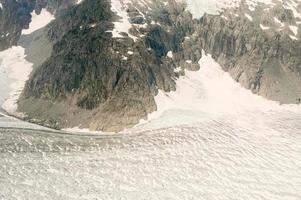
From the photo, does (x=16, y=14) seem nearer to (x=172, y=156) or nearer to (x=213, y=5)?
(x=213, y=5)

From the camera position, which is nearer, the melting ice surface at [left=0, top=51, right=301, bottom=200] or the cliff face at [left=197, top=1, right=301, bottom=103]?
the melting ice surface at [left=0, top=51, right=301, bottom=200]

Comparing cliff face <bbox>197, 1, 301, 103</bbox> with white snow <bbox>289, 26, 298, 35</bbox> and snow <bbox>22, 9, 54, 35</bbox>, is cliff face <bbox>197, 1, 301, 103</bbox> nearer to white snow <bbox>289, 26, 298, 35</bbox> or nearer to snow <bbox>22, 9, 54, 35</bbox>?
white snow <bbox>289, 26, 298, 35</bbox>

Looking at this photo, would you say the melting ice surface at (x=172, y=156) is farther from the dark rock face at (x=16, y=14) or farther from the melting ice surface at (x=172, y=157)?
the dark rock face at (x=16, y=14)

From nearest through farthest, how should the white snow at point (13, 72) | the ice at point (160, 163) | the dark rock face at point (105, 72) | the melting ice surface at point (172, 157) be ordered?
1. the ice at point (160, 163)
2. the melting ice surface at point (172, 157)
3. the dark rock face at point (105, 72)
4. the white snow at point (13, 72)

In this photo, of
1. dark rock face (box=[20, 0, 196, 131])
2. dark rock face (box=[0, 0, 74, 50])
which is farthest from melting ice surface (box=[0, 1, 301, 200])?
dark rock face (box=[0, 0, 74, 50])

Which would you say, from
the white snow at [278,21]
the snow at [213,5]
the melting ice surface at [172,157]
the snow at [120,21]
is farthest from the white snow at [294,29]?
the snow at [120,21]

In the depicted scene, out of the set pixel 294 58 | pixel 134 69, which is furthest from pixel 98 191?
pixel 294 58
